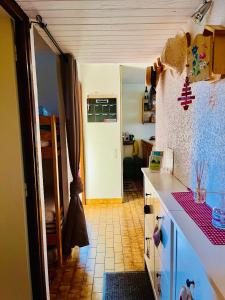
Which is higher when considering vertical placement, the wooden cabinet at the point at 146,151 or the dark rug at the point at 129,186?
the wooden cabinet at the point at 146,151

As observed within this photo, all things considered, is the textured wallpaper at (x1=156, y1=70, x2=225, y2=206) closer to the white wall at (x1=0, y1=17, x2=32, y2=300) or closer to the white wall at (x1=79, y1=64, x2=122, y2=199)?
the white wall at (x1=0, y1=17, x2=32, y2=300)

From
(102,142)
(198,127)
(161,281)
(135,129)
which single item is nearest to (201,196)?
(198,127)

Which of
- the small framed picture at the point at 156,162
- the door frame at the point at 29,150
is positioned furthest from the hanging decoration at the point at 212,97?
the door frame at the point at 29,150

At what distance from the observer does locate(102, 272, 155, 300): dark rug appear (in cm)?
200

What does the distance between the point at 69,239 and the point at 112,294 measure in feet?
2.40

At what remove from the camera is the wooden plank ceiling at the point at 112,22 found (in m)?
1.39

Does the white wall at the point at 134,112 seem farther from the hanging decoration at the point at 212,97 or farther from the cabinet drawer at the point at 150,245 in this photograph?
the hanging decoration at the point at 212,97

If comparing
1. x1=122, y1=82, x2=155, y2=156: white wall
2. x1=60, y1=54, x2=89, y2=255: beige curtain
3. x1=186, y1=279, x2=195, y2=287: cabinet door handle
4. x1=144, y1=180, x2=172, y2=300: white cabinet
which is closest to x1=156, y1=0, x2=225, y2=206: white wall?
x1=144, y1=180, x2=172, y2=300: white cabinet

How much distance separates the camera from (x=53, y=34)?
187cm

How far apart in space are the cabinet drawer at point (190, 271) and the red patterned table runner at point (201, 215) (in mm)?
100

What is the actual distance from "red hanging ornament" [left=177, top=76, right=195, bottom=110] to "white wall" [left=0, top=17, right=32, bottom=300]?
1.10 meters

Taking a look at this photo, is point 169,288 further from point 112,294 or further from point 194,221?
point 112,294

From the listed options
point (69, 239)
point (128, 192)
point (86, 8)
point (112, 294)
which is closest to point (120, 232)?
point (69, 239)

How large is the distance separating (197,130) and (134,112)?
14.1 feet
